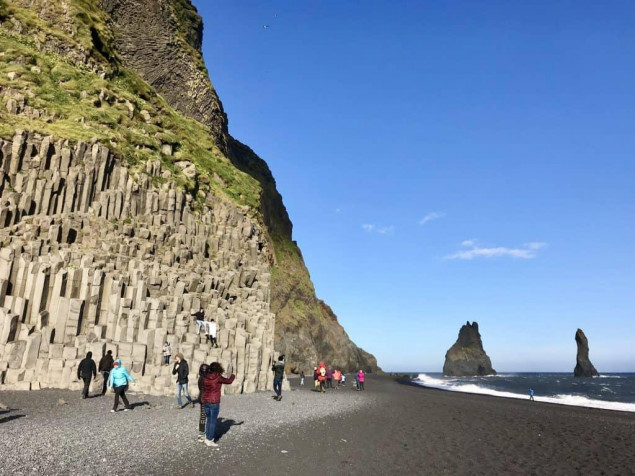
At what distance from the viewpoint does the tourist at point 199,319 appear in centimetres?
2615

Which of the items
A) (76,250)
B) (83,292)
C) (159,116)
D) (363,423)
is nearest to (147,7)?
(159,116)

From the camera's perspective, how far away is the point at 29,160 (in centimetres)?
3106

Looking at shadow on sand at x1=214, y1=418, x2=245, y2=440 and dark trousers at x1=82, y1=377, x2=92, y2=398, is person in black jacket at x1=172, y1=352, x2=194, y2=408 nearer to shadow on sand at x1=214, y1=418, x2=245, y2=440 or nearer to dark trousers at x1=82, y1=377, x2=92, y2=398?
shadow on sand at x1=214, y1=418, x2=245, y2=440

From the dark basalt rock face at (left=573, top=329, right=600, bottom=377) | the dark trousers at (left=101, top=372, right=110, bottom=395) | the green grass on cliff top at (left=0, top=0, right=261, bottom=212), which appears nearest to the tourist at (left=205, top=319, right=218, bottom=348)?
the dark trousers at (left=101, top=372, right=110, bottom=395)

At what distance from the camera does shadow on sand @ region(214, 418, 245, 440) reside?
14695 mm

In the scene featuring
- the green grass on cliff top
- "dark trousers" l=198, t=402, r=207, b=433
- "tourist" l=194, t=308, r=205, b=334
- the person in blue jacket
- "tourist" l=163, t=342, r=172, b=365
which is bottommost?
"dark trousers" l=198, t=402, r=207, b=433

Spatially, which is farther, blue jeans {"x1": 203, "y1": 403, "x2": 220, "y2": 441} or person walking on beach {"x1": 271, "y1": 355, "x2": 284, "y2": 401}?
person walking on beach {"x1": 271, "y1": 355, "x2": 284, "y2": 401}

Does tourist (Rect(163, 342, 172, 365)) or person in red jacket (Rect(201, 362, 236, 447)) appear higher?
tourist (Rect(163, 342, 172, 365))

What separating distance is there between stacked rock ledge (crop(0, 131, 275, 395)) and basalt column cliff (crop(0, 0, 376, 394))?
0.26 feet

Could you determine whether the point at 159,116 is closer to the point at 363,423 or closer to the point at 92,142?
the point at 92,142

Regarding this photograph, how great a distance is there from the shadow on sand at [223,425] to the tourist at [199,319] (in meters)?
9.43

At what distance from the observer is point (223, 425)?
16.2 m

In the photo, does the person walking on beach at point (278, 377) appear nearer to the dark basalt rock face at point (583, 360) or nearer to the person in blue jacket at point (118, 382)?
the person in blue jacket at point (118, 382)

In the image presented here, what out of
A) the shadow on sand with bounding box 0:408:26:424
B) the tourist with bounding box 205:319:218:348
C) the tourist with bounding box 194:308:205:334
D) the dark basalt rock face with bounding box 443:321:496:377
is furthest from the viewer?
the dark basalt rock face with bounding box 443:321:496:377
